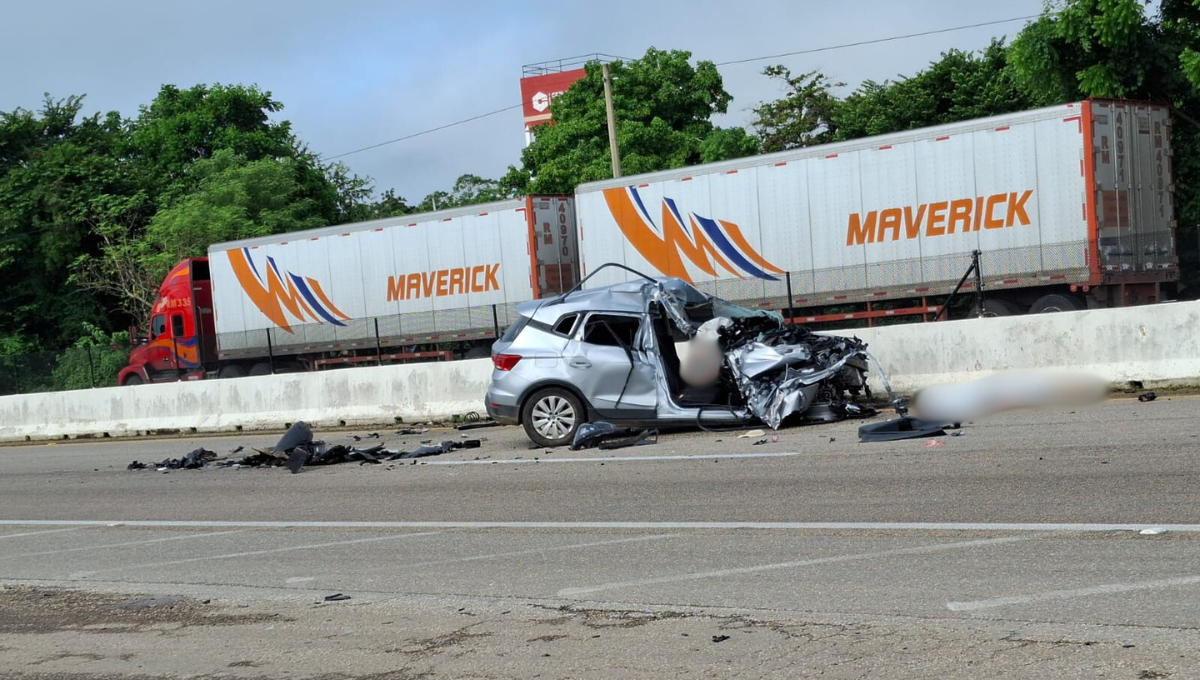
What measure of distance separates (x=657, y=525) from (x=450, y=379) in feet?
34.7

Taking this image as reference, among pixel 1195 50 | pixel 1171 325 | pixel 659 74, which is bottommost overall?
pixel 1171 325

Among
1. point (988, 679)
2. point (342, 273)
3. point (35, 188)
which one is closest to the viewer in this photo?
point (988, 679)

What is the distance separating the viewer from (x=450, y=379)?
18984 millimetres

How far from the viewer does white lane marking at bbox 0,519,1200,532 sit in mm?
7379

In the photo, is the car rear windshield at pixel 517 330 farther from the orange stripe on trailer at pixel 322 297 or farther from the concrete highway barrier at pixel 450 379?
the orange stripe on trailer at pixel 322 297

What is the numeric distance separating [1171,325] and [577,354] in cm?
647

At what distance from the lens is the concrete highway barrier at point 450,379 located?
14.0 meters

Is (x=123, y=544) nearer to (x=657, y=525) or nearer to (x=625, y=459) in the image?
(x=657, y=525)

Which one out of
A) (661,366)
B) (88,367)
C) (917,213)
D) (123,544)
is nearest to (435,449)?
(661,366)

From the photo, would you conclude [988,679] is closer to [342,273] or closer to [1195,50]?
[1195,50]

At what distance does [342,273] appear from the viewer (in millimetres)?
32094

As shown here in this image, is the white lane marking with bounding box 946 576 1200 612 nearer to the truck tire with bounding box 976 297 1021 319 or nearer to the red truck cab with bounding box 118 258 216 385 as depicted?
the truck tire with bounding box 976 297 1021 319

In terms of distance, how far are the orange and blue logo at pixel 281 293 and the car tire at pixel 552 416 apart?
1889 centimetres

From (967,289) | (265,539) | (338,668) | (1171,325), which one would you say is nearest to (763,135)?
(967,289)
